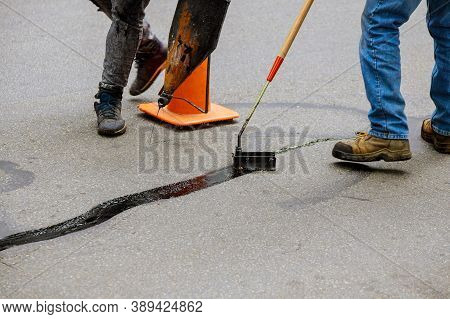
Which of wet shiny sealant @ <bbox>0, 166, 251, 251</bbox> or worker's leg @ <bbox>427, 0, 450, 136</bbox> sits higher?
worker's leg @ <bbox>427, 0, 450, 136</bbox>

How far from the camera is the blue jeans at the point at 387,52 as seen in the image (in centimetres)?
438

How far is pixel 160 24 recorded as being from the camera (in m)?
7.79

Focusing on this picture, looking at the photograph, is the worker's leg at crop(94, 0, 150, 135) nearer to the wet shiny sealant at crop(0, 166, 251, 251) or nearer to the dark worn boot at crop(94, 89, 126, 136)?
the dark worn boot at crop(94, 89, 126, 136)

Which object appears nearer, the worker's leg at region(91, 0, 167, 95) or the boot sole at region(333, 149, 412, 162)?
the boot sole at region(333, 149, 412, 162)

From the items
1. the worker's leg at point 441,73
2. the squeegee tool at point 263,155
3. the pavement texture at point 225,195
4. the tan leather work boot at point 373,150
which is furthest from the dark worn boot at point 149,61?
the worker's leg at point 441,73

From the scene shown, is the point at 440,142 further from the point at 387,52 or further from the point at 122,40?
the point at 122,40

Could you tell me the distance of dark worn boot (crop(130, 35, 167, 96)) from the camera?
218 inches

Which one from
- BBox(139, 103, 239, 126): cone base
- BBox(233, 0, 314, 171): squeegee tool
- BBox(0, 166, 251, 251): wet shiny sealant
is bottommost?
BBox(0, 166, 251, 251): wet shiny sealant

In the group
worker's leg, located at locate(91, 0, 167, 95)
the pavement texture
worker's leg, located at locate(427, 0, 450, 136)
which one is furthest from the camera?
worker's leg, located at locate(91, 0, 167, 95)

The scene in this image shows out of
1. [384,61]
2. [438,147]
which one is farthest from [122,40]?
[438,147]

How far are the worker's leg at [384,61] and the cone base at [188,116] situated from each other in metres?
1.07

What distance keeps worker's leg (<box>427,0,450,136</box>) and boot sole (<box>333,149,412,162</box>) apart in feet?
1.34

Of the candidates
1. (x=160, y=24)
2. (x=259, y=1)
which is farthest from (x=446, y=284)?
(x=259, y=1)

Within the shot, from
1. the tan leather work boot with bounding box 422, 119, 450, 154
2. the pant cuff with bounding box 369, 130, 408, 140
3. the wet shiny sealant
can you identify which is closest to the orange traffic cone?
the wet shiny sealant
